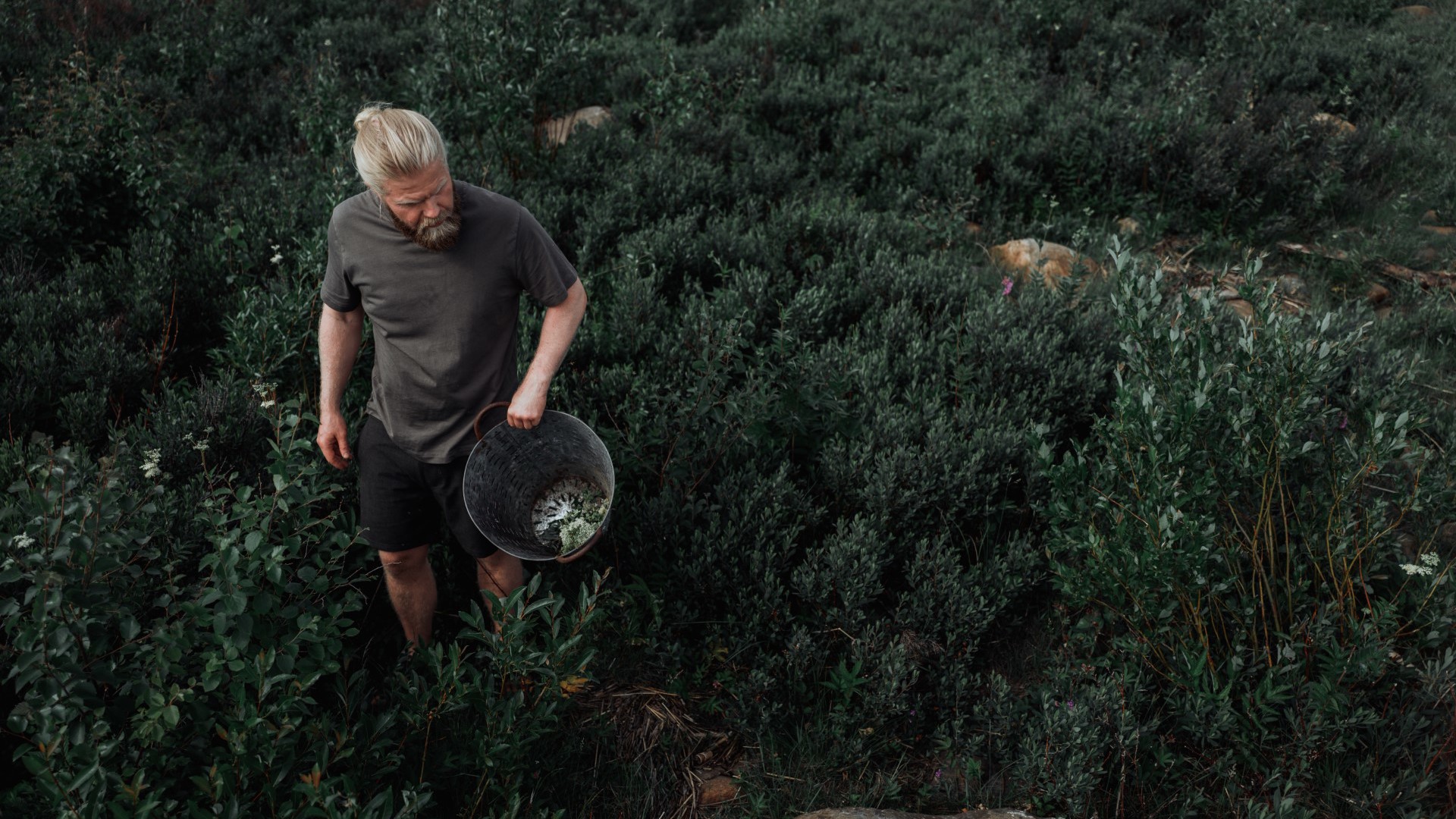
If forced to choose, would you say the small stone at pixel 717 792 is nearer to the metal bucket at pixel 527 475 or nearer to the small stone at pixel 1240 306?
the metal bucket at pixel 527 475

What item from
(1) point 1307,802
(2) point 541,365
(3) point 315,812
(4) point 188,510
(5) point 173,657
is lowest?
(1) point 1307,802

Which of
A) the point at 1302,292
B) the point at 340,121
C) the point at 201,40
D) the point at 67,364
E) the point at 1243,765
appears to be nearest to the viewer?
the point at 1243,765

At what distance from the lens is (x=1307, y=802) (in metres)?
3.22

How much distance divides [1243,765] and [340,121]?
7.14 meters

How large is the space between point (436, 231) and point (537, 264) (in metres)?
0.35

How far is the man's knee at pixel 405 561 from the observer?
11.2 feet

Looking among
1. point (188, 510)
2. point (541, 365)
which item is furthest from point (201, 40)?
point (541, 365)

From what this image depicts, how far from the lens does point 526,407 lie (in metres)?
3.00

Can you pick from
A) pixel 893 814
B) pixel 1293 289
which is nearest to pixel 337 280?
pixel 893 814

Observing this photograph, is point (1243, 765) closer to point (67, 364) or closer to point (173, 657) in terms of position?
point (173, 657)

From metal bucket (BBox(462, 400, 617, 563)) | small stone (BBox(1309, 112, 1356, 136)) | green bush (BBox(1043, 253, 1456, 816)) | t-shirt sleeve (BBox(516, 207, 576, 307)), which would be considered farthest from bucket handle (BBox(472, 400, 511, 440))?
small stone (BBox(1309, 112, 1356, 136))

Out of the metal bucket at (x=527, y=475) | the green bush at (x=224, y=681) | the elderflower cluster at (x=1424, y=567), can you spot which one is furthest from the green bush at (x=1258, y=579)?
the green bush at (x=224, y=681)

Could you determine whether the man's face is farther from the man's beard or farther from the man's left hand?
the man's left hand

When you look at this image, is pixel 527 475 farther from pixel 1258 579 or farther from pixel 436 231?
pixel 1258 579
